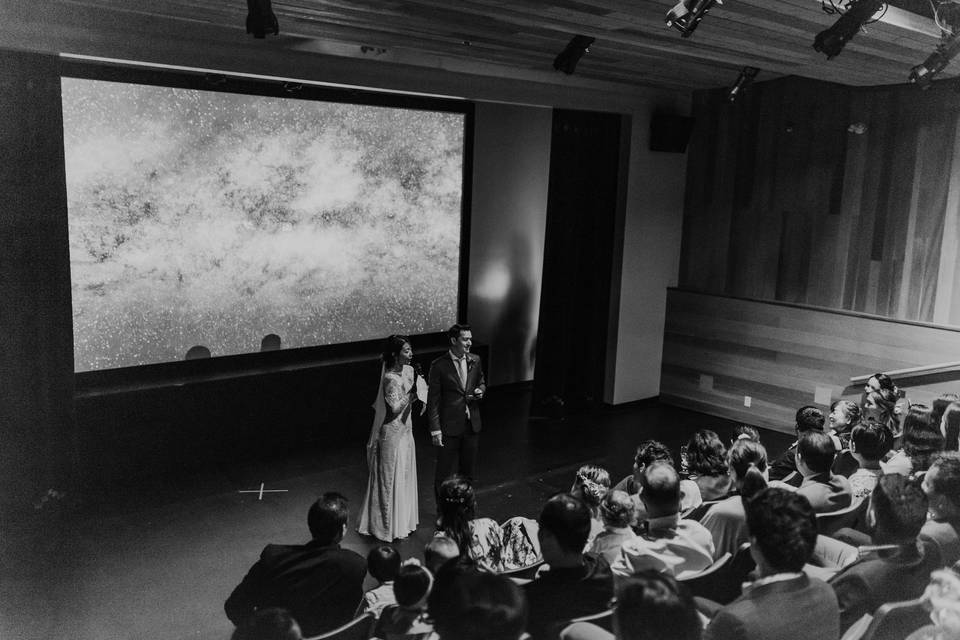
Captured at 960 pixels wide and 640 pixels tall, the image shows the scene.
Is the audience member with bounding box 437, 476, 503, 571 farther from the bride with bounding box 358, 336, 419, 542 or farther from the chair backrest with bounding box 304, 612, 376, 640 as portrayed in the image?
the bride with bounding box 358, 336, 419, 542

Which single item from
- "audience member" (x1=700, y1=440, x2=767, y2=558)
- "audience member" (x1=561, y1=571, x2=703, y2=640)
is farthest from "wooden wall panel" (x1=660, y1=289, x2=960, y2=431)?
"audience member" (x1=561, y1=571, x2=703, y2=640)

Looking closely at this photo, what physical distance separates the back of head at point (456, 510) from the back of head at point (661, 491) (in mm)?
808

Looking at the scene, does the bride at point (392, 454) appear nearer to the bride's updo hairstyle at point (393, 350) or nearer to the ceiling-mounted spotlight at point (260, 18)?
the bride's updo hairstyle at point (393, 350)

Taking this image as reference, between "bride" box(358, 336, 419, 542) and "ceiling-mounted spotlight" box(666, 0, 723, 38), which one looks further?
"bride" box(358, 336, 419, 542)

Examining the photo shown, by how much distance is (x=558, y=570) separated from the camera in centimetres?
253

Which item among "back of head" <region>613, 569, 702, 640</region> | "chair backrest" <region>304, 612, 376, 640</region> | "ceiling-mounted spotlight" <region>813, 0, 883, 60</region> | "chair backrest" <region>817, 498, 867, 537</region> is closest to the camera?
"back of head" <region>613, 569, 702, 640</region>

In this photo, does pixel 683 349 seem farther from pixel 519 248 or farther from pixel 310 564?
pixel 310 564

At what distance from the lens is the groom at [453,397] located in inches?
222

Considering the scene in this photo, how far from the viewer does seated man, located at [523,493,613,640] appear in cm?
247

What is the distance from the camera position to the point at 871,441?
4000 mm

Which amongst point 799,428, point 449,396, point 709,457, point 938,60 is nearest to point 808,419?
point 799,428

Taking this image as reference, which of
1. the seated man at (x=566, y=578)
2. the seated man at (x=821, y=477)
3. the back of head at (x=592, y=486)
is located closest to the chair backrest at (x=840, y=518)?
the seated man at (x=821, y=477)

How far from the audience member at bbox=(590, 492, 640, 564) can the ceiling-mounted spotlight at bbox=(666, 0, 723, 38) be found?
7.35ft

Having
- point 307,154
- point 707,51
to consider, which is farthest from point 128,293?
point 707,51
